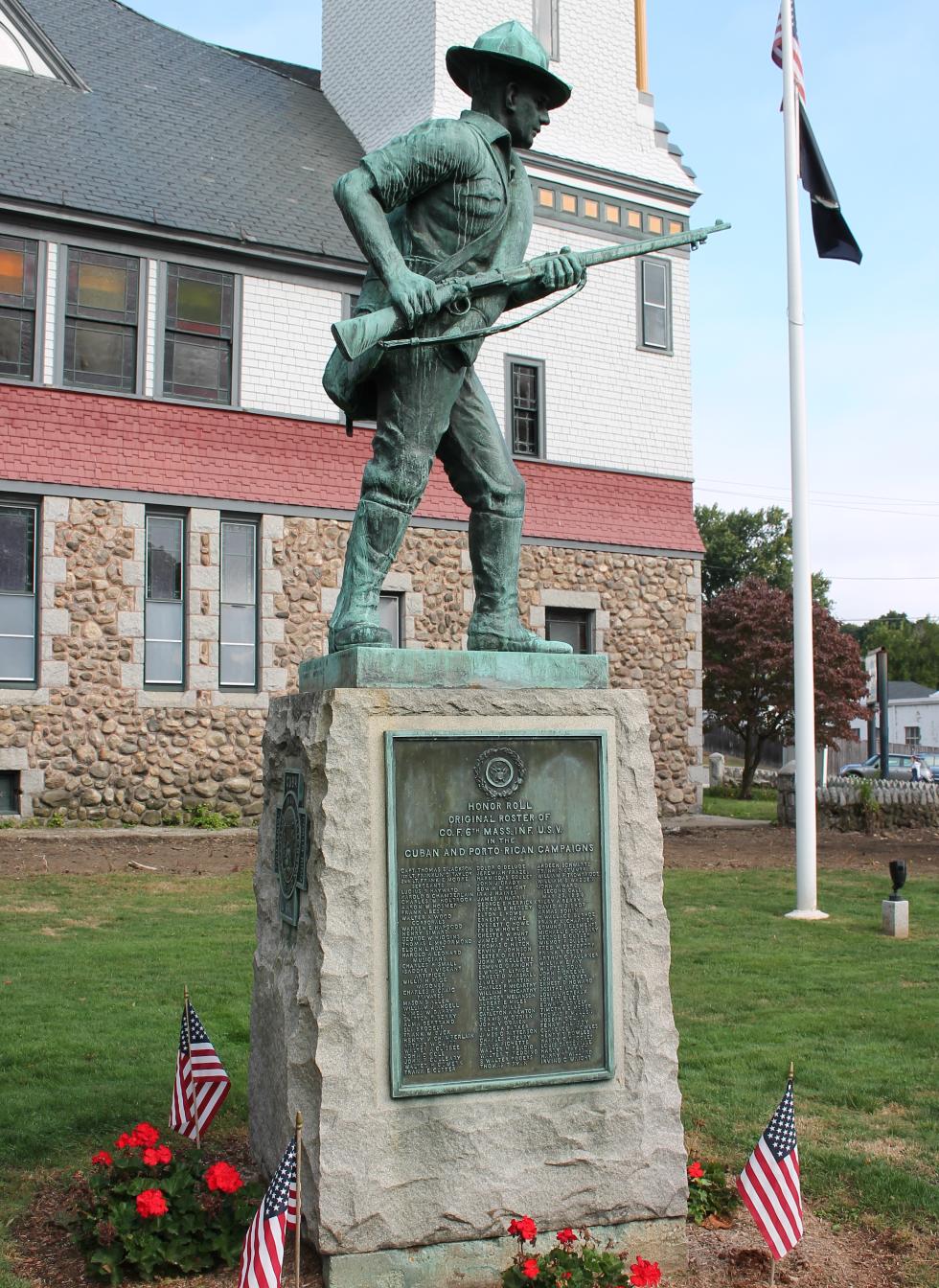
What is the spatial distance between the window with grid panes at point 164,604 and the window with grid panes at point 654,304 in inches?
340

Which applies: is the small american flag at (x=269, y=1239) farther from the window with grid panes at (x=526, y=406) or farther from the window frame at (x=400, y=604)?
the window with grid panes at (x=526, y=406)

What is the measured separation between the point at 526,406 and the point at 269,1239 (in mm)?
17383

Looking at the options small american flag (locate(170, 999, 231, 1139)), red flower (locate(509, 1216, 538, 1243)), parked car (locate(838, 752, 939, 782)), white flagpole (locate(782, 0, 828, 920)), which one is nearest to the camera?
red flower (locate(509, 1216, 538, 1243))

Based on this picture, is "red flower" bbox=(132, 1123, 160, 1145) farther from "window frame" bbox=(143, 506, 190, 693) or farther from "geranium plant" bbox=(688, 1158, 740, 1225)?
"window frame" bbox=(143, 506, 190, 693)

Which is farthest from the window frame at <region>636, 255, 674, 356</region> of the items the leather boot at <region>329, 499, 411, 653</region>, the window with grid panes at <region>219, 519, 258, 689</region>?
the leather boot at <region>329, 499, 411, 653</region>

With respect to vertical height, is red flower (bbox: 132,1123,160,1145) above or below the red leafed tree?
below

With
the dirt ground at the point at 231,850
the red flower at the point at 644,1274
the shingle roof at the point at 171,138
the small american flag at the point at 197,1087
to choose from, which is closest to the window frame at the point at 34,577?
the dirt ground at the point at 231,850

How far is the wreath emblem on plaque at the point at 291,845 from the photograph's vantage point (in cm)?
448

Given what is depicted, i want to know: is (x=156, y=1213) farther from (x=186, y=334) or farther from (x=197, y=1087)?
(x=186, y=334)

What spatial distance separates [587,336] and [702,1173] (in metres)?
17.2

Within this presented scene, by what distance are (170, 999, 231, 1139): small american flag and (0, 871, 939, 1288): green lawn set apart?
1.54 ft

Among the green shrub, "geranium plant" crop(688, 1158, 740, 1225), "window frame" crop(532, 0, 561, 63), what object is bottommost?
"geranium plant" crop(688, 1158, 740, 1225)

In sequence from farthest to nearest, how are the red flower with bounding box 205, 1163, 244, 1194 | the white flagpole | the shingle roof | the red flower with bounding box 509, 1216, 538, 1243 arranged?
the shingle roof → the white flagpole → the red flower with bounding box 205, 1163, 244, 1194 → the red flower with bounding box 509, 1216, 538, 1243

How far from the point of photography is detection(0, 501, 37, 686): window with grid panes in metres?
16.2
